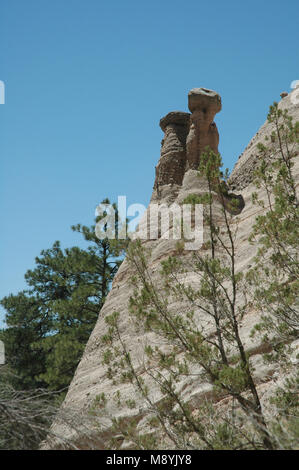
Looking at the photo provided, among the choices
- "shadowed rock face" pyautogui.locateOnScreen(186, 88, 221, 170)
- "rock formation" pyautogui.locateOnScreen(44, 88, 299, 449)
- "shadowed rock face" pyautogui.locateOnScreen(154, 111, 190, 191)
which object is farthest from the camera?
"shadowed rock face" pyautogui.locateOnScreen(154, 111, 190, 191)

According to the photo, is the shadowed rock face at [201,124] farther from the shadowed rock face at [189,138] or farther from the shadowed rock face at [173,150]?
the shadowed rock face at [173,150]

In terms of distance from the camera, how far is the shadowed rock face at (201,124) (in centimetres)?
1449

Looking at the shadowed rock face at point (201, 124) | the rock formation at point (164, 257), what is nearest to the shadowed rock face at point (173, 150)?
the rock formation at point (164, 257)

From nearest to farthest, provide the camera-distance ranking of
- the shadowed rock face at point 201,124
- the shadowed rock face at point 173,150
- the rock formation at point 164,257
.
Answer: the rock formation at point 164,257
the shadowed rock face at point 201,124
the shadowed rock face at point 173,150

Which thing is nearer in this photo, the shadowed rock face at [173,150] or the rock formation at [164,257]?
the rock formation at [164,257]

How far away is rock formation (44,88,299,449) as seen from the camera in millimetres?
7371

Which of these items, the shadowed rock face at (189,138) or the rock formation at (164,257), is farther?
the shadowed rock face at (189,138)

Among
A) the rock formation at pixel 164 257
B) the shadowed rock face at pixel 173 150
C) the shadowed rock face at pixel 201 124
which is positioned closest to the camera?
the rock formation at pixel 164 257

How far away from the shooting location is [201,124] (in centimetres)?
1461

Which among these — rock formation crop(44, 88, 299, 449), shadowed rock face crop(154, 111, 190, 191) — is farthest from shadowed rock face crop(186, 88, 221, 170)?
shadowed rock face crop(154, 111, 190, 191)

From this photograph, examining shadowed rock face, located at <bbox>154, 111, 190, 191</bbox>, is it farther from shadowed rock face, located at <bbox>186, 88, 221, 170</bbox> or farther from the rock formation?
shadowed rock face, located at <bbox>186, 88, 221, 170</bbox>

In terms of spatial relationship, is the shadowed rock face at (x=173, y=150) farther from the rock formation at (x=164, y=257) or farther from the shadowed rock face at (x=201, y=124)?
the shadowed rock face at (x=201, y=124)

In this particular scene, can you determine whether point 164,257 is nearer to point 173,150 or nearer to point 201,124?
point 173,150
